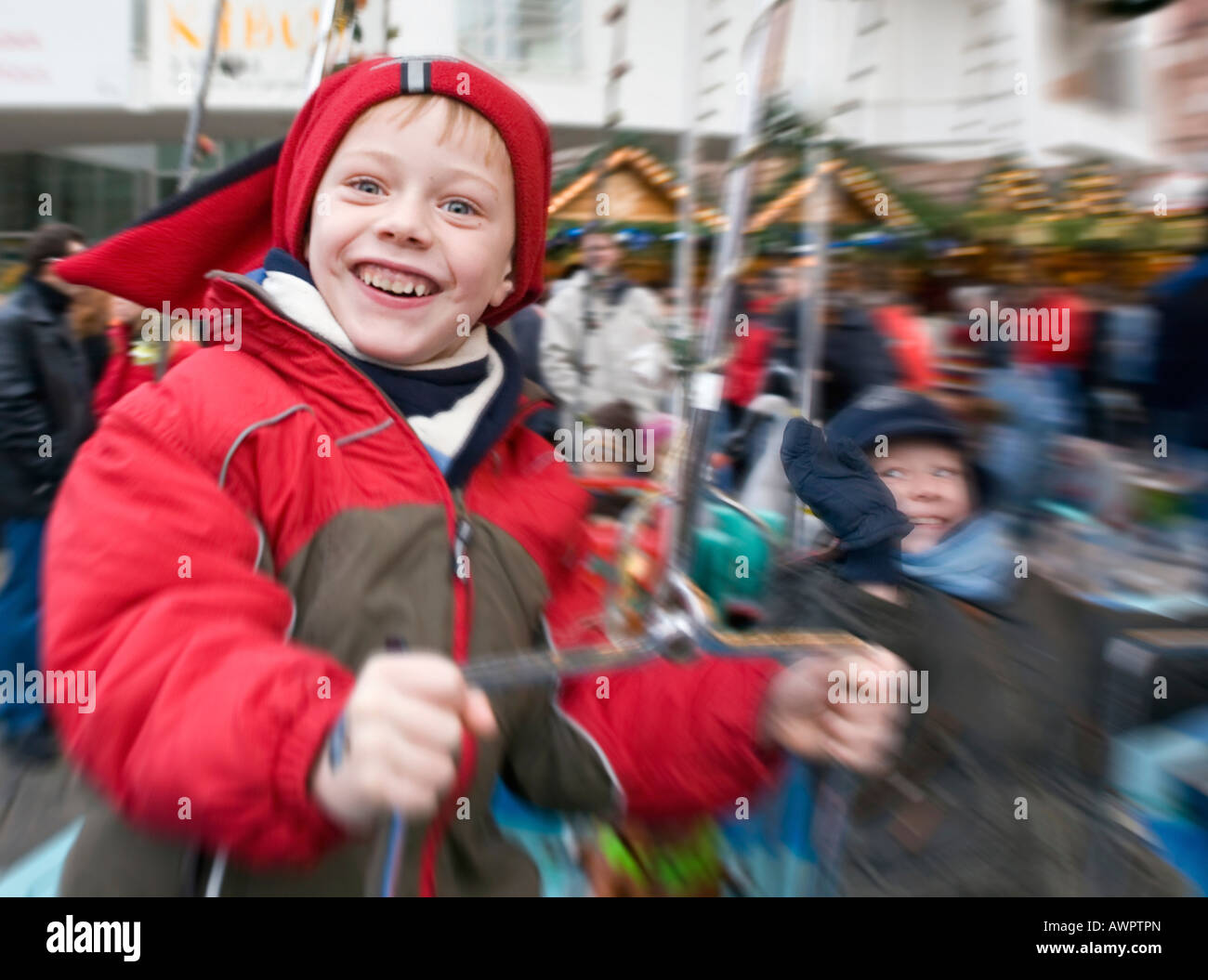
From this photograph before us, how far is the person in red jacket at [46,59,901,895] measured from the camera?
739mm

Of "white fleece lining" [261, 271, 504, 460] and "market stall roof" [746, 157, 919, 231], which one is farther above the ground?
"market stall roof" [746, 157, 919, 231]

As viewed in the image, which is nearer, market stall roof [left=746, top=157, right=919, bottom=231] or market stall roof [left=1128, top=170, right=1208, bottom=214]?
market stall roof [left=746, top=157, right=919, bottom=231]

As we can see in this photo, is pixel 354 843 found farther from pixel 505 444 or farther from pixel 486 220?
pixel 486 220

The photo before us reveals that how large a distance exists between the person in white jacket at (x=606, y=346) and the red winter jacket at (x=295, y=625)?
1.51 meters

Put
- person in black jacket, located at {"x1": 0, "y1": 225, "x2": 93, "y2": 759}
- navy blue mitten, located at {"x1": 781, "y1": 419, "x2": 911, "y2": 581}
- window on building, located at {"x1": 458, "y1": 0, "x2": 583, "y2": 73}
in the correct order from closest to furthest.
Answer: navy blue mitten, located at {"x1": 781, "y1": 419, "x2": 911, "y2": 581} < person in black jacket, located at {"x1": 0, "y1": 225, "x2": 93, "y2": 759} < window on building, located at {"x1": 458, "y1": 0, "x2": 583, "y2": 73}

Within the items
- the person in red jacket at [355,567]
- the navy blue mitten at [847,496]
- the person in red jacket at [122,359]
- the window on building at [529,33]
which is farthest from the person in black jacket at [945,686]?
the window on building at [529,33]

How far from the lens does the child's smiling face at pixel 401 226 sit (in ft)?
3.45

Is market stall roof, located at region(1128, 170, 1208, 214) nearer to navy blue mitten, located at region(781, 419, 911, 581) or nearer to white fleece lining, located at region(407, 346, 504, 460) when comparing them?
navy blue mitten, located at region(781, 419, 911, 581)

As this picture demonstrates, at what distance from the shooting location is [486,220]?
3.65 ft

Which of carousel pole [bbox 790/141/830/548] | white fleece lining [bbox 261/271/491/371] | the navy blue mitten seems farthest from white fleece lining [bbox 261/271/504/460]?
carousel pole [bbox 790/141/830/548]

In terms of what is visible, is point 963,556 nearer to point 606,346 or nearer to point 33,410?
point 606,346

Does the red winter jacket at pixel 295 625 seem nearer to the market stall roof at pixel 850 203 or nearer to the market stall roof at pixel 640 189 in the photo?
the market stall roof at pixel 850 203

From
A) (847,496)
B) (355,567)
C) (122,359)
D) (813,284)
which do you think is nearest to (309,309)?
(355,567)

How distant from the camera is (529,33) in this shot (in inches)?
167
